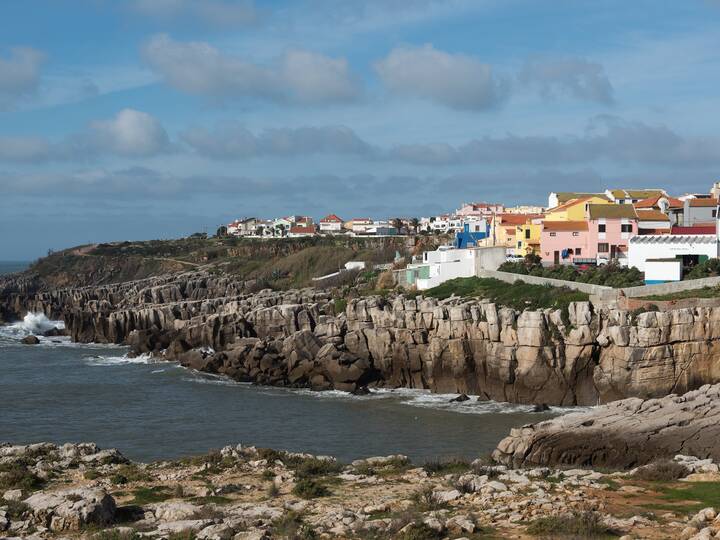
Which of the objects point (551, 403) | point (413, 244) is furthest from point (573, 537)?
point (413, 244)

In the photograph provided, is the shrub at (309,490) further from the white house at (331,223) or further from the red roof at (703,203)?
the white house at (331,223)

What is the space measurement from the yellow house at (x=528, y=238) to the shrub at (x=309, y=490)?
145ft

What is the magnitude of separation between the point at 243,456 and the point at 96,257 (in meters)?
114

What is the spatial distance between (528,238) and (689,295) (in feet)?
76.1

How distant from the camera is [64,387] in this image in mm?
46344

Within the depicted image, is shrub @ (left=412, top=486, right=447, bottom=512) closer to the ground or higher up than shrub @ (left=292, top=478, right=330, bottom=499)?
higher up

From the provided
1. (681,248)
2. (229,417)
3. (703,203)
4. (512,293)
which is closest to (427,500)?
(229,417)

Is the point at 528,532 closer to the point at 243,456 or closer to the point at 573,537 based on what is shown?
the point at 573,537

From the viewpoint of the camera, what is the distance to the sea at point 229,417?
31.3 meters

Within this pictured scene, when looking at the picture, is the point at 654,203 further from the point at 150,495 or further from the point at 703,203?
the point at 150,495

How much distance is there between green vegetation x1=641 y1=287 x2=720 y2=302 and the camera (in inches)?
1580

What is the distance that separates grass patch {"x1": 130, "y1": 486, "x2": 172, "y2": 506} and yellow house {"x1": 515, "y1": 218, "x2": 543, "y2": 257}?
45187 millimetres

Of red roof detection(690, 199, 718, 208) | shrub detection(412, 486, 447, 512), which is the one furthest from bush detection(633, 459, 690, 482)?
red roof detection(690, 199, 718, 208)

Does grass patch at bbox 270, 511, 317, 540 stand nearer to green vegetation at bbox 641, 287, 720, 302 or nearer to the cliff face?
the cliff face
